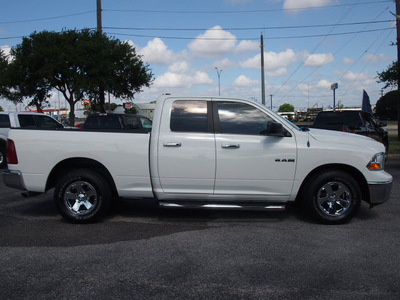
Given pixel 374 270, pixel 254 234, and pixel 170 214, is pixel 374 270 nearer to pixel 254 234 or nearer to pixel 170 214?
pixel 254 234

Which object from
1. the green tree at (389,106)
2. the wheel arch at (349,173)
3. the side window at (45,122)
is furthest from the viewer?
the green tree at (389,106)

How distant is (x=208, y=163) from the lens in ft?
16.3

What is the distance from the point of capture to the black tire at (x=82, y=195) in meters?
5.18

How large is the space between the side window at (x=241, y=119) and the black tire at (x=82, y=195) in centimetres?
198

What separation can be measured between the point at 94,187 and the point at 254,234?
240 centimetres

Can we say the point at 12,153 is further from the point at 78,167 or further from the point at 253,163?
the point at 253,163

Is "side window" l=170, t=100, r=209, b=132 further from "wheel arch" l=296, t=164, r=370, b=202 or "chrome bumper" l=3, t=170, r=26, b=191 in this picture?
"chrome bumper" l=3, t=170, r=26, b=191

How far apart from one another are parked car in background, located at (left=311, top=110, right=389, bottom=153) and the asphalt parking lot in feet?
17.3

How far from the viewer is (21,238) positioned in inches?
183

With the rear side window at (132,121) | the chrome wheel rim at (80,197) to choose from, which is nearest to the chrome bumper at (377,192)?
the chrome wheel rim at (80,197)

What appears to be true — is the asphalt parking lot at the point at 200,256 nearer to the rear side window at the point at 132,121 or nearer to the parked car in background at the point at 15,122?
the parked car in background at the point at 15,122

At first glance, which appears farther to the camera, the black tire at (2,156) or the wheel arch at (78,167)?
the black tire at (2,156)

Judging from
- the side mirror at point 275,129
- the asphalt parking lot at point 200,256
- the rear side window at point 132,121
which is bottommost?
the asphalt parking lot at point 200,256

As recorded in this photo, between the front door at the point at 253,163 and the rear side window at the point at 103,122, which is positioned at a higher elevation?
the rear side window at the point at 103,122
